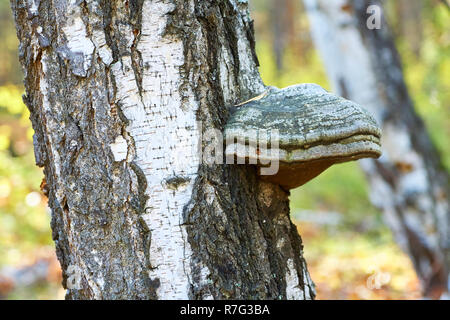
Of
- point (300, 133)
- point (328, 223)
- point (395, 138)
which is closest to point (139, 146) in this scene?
point (300, 133)

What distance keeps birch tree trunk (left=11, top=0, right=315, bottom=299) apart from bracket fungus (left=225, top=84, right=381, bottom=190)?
0.33ft

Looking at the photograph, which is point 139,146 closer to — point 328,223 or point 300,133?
point 300,133

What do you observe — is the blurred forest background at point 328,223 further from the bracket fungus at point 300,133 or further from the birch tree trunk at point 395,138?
the bracket fungus at point 300,133

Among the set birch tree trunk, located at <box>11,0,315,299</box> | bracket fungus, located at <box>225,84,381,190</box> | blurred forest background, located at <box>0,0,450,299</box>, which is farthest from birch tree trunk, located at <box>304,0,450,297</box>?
birch tree trunk, located at <box>11,0,315,299</box>

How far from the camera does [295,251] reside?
5.39 feet

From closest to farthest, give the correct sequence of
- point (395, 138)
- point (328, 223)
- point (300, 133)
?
point (300, 133), point (395, 138), point (328, 223)

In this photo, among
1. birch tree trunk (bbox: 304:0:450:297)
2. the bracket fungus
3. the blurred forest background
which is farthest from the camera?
the blurred forest background

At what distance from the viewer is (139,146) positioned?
1419 mm

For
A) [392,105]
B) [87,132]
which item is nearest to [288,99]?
[87,132]

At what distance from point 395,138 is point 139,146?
3372mm

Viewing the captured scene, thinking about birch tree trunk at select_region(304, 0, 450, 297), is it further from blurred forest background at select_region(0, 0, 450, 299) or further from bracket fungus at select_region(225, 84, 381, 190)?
bracket fungus at select_region(225, 84, 381, 190)

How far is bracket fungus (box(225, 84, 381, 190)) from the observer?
140 centimetres

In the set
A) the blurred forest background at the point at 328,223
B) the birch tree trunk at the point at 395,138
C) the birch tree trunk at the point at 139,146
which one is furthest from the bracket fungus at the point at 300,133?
the birch tree trunk at the point at 395,138

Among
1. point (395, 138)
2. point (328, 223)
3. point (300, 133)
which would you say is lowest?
point (300, 133)
